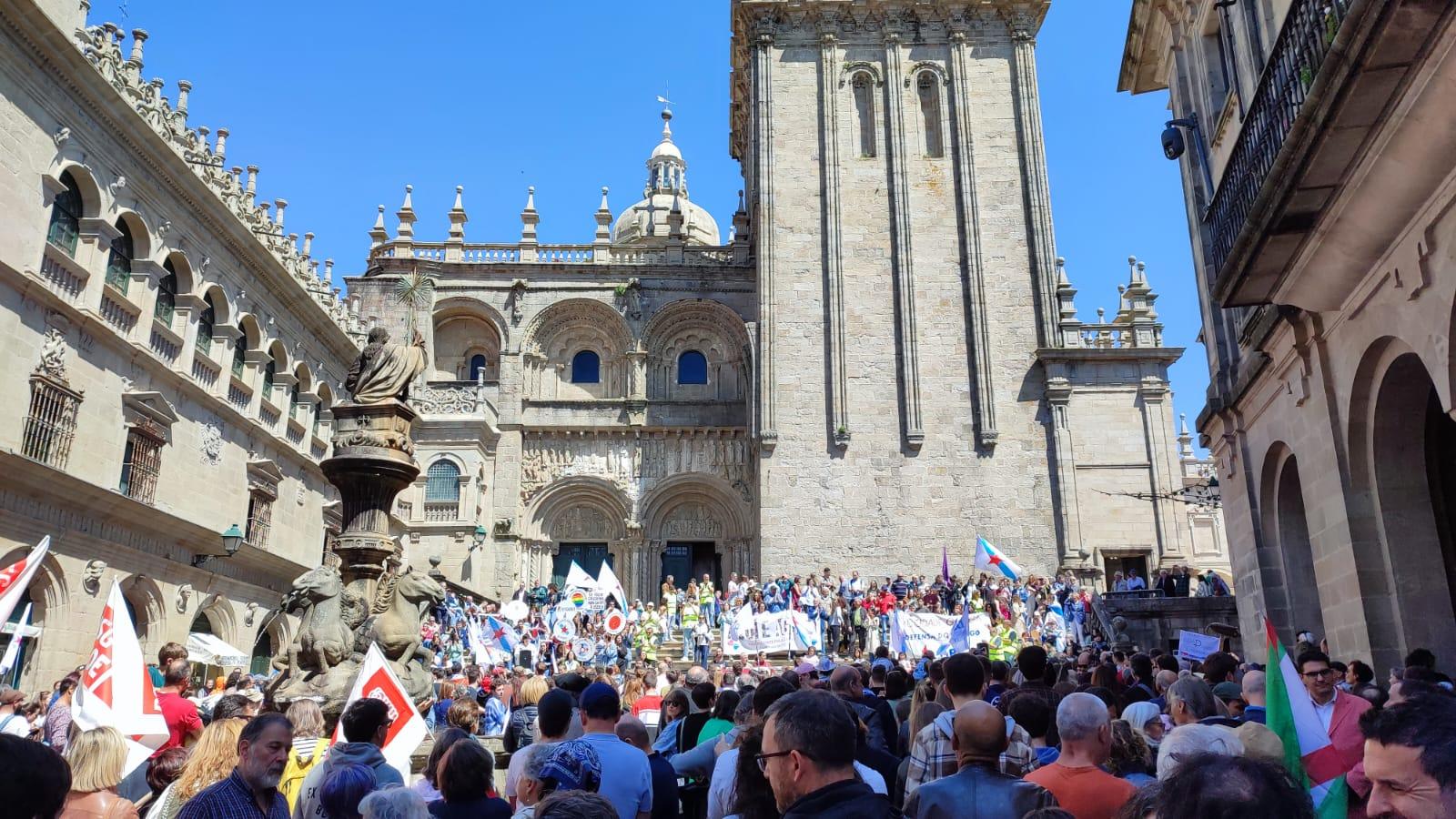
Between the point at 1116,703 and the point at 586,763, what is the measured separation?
4.30 meters

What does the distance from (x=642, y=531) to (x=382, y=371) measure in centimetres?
1988

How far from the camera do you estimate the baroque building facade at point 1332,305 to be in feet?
24.3

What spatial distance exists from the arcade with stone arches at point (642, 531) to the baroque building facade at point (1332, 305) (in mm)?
18827

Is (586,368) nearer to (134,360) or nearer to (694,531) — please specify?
(694,531)

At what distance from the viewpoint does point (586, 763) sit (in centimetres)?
421

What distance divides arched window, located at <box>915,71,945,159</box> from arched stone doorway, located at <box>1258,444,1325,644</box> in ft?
71.6

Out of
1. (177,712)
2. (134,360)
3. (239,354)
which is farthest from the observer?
(239,354)

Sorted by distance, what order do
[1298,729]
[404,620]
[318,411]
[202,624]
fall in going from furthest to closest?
[318,411]
[202,624]
[404,620]
[1298,729]

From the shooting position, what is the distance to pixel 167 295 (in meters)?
20.7

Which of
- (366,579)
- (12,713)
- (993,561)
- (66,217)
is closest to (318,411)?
(66,217)

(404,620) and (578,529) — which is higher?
(578,529)

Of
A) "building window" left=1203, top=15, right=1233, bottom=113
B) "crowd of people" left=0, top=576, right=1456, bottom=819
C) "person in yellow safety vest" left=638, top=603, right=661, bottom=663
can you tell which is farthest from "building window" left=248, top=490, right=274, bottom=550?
"building window" left=1203, top=15, right=1233, bottom=113

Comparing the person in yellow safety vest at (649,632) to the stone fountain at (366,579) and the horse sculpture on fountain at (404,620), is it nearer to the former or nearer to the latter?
the stone fountain at (366,579)

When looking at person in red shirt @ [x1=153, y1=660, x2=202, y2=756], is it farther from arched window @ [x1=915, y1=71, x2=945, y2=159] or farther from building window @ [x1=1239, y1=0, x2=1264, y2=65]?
arched window @ [x1=915, y1=71, x2=945, y2=159]
